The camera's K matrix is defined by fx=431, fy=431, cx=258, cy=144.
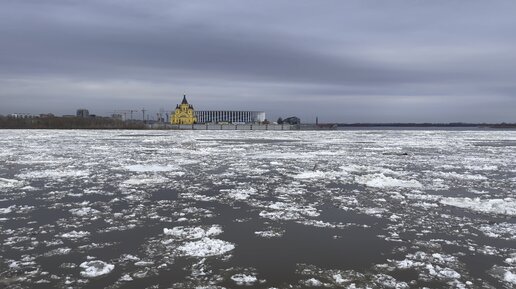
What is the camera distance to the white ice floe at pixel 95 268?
15.0ft

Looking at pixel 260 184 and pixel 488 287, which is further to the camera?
pixel 260 184

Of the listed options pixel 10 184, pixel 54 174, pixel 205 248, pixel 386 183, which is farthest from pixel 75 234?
pixel 386 183

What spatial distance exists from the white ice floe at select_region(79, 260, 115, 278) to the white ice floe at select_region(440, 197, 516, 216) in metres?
6.38

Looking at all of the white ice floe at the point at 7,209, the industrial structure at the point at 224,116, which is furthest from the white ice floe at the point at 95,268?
the industrial structure at the point at 224,116

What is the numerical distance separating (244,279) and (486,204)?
5.88 metres

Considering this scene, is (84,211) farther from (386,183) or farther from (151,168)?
(386,183)

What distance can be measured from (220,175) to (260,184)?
205 centimetres

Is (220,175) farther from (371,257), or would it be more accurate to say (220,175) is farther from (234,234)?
(371,257)

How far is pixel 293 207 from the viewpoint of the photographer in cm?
805

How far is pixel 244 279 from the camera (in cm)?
447

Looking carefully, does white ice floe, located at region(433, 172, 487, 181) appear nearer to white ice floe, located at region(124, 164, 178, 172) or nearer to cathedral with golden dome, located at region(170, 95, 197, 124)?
white ice floe, located at region(124, 164, 178, 172)

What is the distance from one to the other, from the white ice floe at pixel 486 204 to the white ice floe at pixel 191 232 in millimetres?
4757

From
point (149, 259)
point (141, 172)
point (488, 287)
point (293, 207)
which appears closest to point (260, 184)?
point (293, 207)

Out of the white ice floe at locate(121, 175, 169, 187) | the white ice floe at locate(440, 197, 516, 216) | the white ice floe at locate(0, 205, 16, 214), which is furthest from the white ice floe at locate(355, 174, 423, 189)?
the white ice floe at locate(0, 205, 16, 214)
